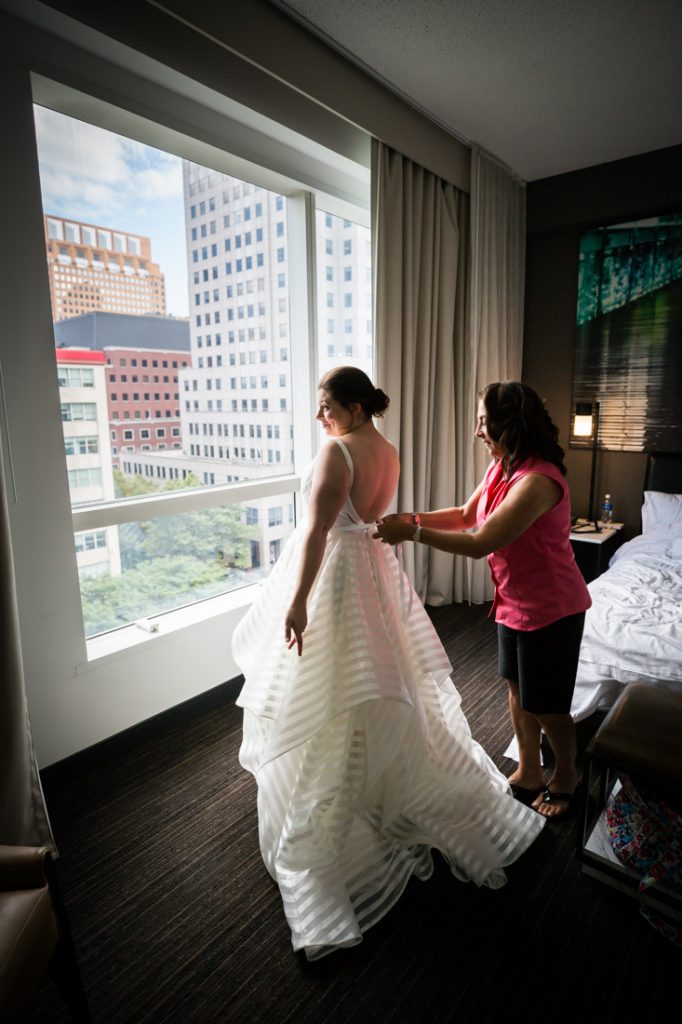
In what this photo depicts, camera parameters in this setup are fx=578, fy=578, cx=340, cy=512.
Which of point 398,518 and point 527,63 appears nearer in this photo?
point 398,518

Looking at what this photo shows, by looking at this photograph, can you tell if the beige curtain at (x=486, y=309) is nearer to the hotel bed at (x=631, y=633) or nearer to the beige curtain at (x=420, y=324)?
the beige curtain at (x=420, y=324)

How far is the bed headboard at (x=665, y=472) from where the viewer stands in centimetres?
375

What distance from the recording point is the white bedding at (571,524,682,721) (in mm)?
2176

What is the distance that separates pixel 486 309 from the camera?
3.89m

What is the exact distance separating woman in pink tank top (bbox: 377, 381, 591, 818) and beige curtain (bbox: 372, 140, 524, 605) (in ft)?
5.17

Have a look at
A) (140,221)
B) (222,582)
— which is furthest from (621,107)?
(222,582)

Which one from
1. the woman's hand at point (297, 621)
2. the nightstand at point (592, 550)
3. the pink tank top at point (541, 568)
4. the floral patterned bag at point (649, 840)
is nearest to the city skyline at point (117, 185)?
the woman's hand at point (297, 621)

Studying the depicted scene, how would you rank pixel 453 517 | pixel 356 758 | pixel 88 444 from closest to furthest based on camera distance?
pixel 356 758 < pixel 453 517 < pixel 88 444

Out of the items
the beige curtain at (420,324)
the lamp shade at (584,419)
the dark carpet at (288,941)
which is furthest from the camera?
the lamp shade at (584,419)

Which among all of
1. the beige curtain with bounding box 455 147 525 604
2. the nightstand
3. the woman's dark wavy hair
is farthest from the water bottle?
the woman's dark wavy hair

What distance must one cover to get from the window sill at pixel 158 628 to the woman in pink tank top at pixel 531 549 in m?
1.30

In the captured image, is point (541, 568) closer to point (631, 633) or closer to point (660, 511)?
point (631, 633)

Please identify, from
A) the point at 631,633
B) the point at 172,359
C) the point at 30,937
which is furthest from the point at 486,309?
the point at 30,937

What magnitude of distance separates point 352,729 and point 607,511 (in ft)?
10.1
